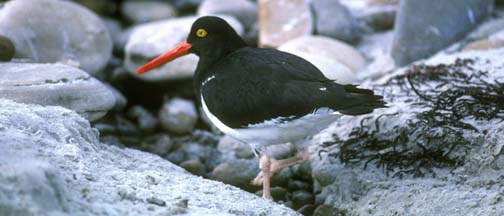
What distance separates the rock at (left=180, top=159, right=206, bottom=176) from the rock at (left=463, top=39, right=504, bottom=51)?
2.55 meters

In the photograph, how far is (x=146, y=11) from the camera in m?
8.60

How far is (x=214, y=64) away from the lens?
4.44 metres

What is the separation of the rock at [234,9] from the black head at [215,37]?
3.38 metres

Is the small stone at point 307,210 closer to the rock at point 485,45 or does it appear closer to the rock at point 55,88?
the rock at point 55,88

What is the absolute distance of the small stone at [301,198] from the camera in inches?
177

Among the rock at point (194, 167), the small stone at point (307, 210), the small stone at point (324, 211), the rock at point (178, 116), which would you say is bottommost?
the rock at point (178, 116)

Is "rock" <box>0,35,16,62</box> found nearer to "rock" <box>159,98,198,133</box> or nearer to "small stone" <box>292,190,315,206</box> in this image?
"rock" <box>159,98,198,133</box>

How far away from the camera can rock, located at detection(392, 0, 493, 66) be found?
6398 millimetres

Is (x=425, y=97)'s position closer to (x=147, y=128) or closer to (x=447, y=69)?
(x=447, y=69)

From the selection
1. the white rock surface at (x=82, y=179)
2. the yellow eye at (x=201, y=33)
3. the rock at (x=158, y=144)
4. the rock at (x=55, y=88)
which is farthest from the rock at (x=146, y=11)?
the white rock surface at (x=82, y=179)

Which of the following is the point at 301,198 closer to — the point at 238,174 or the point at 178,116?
the point at 238,174

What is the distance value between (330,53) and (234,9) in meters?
1.92

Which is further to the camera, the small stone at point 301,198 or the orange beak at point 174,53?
the orange beak at point 174,53

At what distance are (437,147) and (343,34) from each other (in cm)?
338
